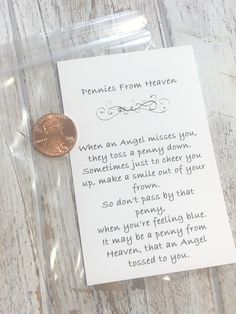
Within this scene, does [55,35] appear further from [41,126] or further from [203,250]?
[203,250]
